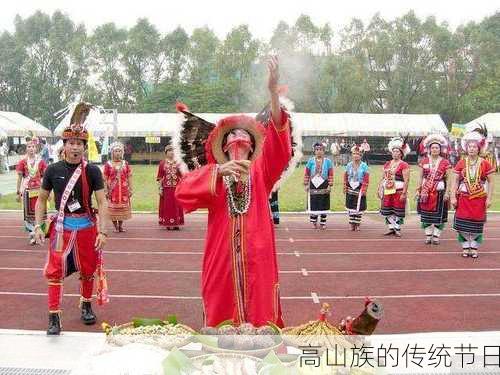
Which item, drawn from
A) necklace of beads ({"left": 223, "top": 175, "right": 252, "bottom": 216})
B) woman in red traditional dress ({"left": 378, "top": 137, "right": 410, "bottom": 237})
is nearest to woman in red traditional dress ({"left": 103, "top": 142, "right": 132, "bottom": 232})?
woman in red traditional dress ({"left": 378, "top": 137, "right": 410, "bottom": 237})

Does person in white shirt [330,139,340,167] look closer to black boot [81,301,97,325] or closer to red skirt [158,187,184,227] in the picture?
red skirt [158,187,184,227]

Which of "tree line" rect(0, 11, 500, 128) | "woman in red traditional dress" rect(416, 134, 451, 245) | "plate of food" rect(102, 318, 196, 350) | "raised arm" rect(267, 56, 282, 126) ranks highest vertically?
"tree line" rect(0, 11, 500, 128)

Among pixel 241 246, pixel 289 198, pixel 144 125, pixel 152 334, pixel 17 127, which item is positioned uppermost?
pixel 144 125

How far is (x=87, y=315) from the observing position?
579cm

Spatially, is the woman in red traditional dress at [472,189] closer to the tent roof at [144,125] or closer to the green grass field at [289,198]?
the green grass field at [289,198]

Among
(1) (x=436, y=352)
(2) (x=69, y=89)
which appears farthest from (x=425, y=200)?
(2) (x=69, y=89)

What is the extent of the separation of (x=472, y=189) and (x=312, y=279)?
3111 millimetres

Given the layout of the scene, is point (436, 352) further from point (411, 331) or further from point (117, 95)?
point (117, 95)

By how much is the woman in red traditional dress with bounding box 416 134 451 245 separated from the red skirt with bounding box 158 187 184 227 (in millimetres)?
4766

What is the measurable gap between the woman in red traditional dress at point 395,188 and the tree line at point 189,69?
24593 millimetres

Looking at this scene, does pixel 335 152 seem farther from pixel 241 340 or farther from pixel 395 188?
pixel 241 340

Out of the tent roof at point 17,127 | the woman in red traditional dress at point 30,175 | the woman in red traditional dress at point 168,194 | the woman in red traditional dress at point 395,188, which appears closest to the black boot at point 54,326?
the woman in red traditional dress at point 30,175

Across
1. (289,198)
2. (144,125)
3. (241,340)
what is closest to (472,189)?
(241,340)

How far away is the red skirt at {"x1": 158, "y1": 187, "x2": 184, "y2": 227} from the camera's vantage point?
40.5ft
